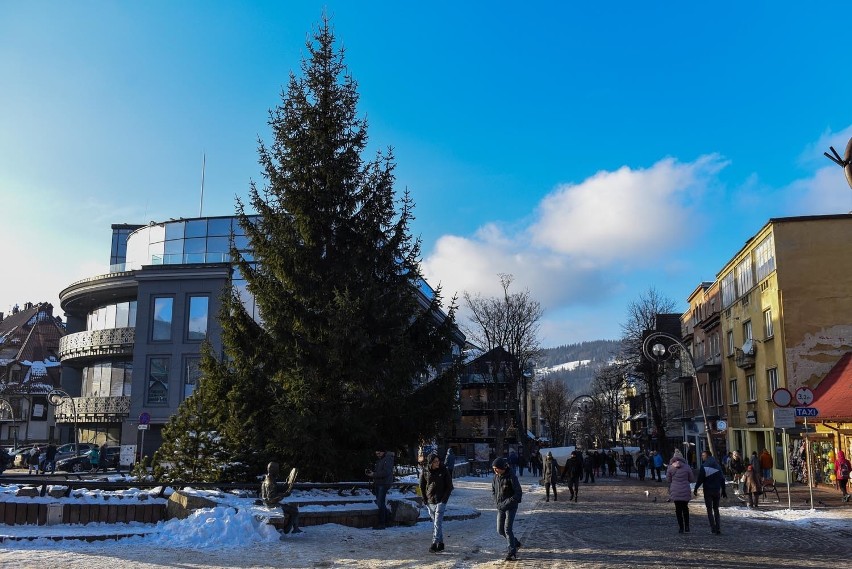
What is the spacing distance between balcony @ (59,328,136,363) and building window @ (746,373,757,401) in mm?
35139

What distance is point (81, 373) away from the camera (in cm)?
5388

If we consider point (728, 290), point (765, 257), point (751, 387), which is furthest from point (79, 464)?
point (728, 290)

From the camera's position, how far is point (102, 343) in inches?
1858

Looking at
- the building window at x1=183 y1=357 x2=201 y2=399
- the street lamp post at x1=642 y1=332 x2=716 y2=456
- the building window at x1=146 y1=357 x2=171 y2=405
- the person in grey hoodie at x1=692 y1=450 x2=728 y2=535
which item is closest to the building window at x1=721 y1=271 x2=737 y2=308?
the street lamp post at x1=642 y1=332 x2=716 y2=456

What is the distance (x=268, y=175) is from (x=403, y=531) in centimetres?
880

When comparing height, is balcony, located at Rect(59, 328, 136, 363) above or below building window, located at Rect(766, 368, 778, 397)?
above

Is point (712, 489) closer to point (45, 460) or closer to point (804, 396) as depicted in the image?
point (804, 396)

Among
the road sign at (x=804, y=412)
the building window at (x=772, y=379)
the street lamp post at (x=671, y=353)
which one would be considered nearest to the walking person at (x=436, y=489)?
the road sign at (x=804, y=412)

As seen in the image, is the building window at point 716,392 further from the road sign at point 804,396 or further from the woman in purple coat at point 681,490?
the woman in purple coat at point 681,490

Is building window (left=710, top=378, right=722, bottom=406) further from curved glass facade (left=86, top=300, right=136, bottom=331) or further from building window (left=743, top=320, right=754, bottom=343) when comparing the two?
curved glass facade (left=86, top=300, right=136, bottom=331)

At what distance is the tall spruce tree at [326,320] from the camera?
16.0 metres

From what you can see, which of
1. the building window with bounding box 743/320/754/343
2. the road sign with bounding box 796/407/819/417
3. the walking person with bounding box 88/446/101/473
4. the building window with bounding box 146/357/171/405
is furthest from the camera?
the building window with bounding box 146/357/171/405

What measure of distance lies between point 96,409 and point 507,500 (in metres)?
41.3

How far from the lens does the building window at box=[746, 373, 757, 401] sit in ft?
127
